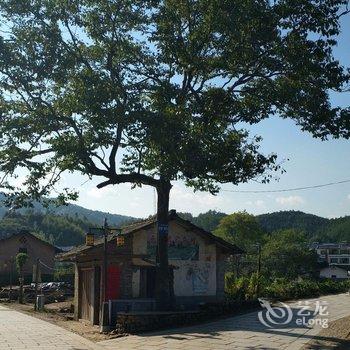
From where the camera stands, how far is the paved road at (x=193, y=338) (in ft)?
48.2

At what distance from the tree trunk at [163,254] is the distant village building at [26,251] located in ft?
136

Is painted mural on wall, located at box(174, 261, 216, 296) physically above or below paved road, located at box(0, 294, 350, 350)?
above

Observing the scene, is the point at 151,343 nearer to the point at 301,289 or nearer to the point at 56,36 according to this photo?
the point at 56,36

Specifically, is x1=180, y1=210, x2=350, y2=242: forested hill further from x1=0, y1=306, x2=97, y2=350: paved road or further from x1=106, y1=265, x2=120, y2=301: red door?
x1=0, y1=306, x2=97, y2=350: paved road

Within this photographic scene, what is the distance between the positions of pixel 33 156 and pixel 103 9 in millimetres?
5909

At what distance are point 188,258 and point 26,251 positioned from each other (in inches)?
1683

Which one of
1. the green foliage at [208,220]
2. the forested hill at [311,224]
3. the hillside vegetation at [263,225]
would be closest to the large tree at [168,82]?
the green foliage at [208,220]

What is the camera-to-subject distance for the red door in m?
23.0

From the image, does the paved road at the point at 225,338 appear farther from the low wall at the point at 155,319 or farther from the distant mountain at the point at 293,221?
the distant mountain at the point at 293,221

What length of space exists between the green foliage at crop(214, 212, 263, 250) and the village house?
3375 centimetres

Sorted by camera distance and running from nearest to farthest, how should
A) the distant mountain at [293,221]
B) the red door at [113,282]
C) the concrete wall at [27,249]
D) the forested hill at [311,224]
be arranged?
the red door at [113,282]
the concrete wall at [27,249]
the distant mountain at [293,221]
the forested hill at [311,224]

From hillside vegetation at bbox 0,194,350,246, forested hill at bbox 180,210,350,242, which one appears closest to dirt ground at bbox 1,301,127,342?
hillside vegetation at bbox 0,194,350,246

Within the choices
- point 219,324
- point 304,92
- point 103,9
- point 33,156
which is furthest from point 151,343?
point 103,9

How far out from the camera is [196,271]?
2648 cm
